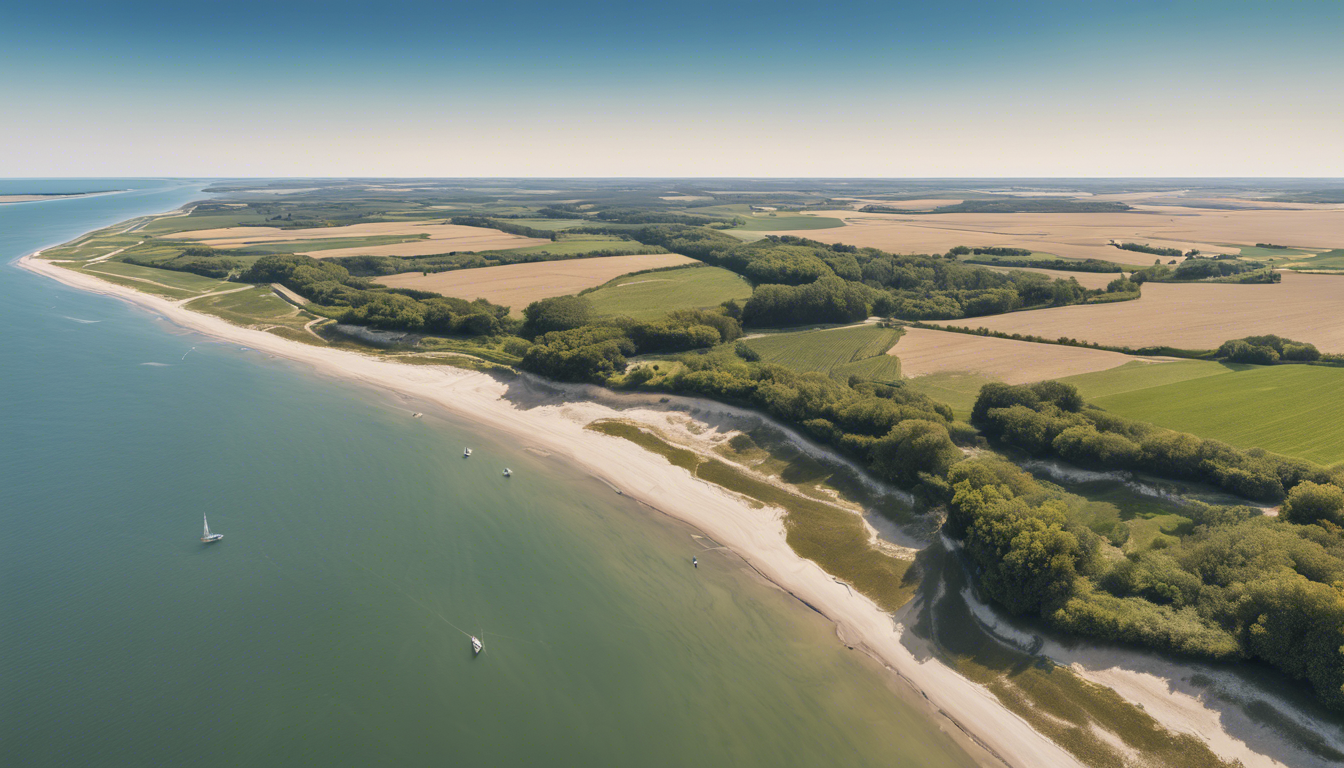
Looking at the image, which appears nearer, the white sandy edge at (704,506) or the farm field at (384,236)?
the white sandy edge at (704,506)

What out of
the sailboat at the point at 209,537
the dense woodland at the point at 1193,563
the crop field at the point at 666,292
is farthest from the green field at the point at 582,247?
the dense woodland at the point at 1193,563

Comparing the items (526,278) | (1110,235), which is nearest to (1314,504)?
(526,278)

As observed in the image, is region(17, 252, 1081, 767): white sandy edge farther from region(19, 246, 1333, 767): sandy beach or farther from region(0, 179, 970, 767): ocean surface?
region(0, 179, 970, 767): ocean surface

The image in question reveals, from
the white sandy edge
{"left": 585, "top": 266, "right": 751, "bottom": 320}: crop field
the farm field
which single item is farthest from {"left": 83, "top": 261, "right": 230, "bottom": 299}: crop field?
{"left": 585, "top": 266, "right": 751, "bottom": 320}: crop field

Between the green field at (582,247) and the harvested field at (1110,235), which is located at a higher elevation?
the harvested field at (1110,235)

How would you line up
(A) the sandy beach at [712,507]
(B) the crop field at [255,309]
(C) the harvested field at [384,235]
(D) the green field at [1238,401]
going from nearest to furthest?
(A) the sandy beach at [712,507], (D) the green field at [1238,401], (B) the crop field at [255,309], (C) the harvested field at [384,235]

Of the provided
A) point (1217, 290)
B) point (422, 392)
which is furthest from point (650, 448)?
point (1217, 290)

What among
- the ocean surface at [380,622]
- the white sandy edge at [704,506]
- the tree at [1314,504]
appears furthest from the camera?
the tree at [1314,504]

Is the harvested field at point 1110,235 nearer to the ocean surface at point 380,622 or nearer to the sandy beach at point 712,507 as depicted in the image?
the sandy beach at point 712,507
